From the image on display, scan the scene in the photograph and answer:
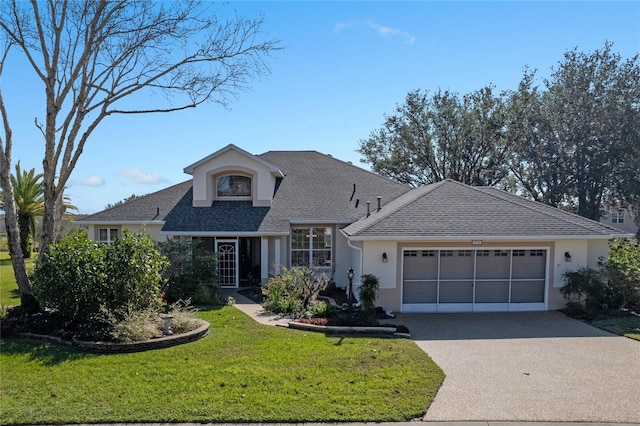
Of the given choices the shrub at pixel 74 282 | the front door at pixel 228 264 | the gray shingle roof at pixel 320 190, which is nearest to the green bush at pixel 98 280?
the shrub at pixel 74 282

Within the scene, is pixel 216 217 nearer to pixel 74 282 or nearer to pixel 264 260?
pixel 264 260

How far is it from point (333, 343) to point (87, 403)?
5371mm

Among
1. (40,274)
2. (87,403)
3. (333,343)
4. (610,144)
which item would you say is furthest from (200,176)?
(610,144)

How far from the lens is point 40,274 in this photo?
34.9 ft

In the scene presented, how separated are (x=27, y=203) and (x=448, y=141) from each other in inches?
1343

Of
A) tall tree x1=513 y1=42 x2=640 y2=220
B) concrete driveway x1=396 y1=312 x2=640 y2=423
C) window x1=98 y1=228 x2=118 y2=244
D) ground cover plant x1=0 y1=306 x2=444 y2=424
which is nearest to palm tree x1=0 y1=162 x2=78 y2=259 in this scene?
window x1=98 y1=228 x2=118 y2=244

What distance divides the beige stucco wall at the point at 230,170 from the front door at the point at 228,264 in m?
2.54

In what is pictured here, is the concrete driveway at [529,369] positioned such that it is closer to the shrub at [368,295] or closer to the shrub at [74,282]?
the shrub at [368,295]

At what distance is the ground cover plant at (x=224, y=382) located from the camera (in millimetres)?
6234

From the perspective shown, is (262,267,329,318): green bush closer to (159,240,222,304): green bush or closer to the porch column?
(159,240,222,304): green bush

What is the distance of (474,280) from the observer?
13.9 meters

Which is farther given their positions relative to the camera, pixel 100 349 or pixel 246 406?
pixel 100 349

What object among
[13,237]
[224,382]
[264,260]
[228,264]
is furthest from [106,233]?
[224,382]

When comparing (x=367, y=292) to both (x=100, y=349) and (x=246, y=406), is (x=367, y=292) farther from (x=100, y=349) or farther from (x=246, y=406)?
(x=100, y=349)
